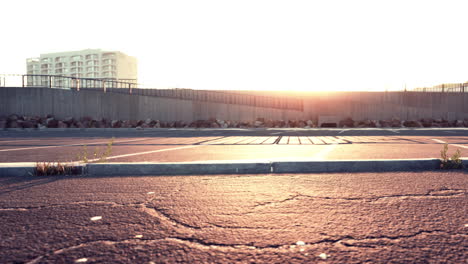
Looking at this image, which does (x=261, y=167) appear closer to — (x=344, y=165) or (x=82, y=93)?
(x=344, y=165)

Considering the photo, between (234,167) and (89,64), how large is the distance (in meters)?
102

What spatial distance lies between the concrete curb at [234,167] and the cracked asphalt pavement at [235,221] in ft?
2.04

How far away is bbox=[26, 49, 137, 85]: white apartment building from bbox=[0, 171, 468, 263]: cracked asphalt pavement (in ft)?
312

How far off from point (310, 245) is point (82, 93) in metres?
23.3

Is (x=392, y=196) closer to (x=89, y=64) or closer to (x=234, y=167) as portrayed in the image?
(x=234, y=167)

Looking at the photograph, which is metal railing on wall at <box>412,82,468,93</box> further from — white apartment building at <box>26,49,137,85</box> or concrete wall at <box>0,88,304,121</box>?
white apartment building at <box>26,49,137,85</box>

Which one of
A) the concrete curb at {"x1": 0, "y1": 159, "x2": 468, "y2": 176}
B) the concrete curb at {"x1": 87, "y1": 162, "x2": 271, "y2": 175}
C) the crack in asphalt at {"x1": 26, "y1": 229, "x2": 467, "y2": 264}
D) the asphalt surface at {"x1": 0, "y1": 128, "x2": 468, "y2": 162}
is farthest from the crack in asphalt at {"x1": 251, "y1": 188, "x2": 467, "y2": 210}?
the asphalt surface at {"x1": 0, "y1": 128, "x2": 468, "y2": 162}

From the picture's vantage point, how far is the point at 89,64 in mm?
92375

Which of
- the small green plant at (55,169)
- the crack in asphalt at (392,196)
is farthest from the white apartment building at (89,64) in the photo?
the crack in asphalt at (392,196)

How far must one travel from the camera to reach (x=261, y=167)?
15.3ft

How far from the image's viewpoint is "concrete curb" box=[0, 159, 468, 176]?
15.0ft

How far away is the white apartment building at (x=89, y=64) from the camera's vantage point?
9138cm

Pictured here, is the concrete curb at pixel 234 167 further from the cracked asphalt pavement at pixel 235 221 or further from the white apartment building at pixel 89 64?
the white apartment building at pixel 89 64

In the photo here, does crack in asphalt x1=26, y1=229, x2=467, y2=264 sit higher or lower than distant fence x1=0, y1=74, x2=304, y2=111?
lower
